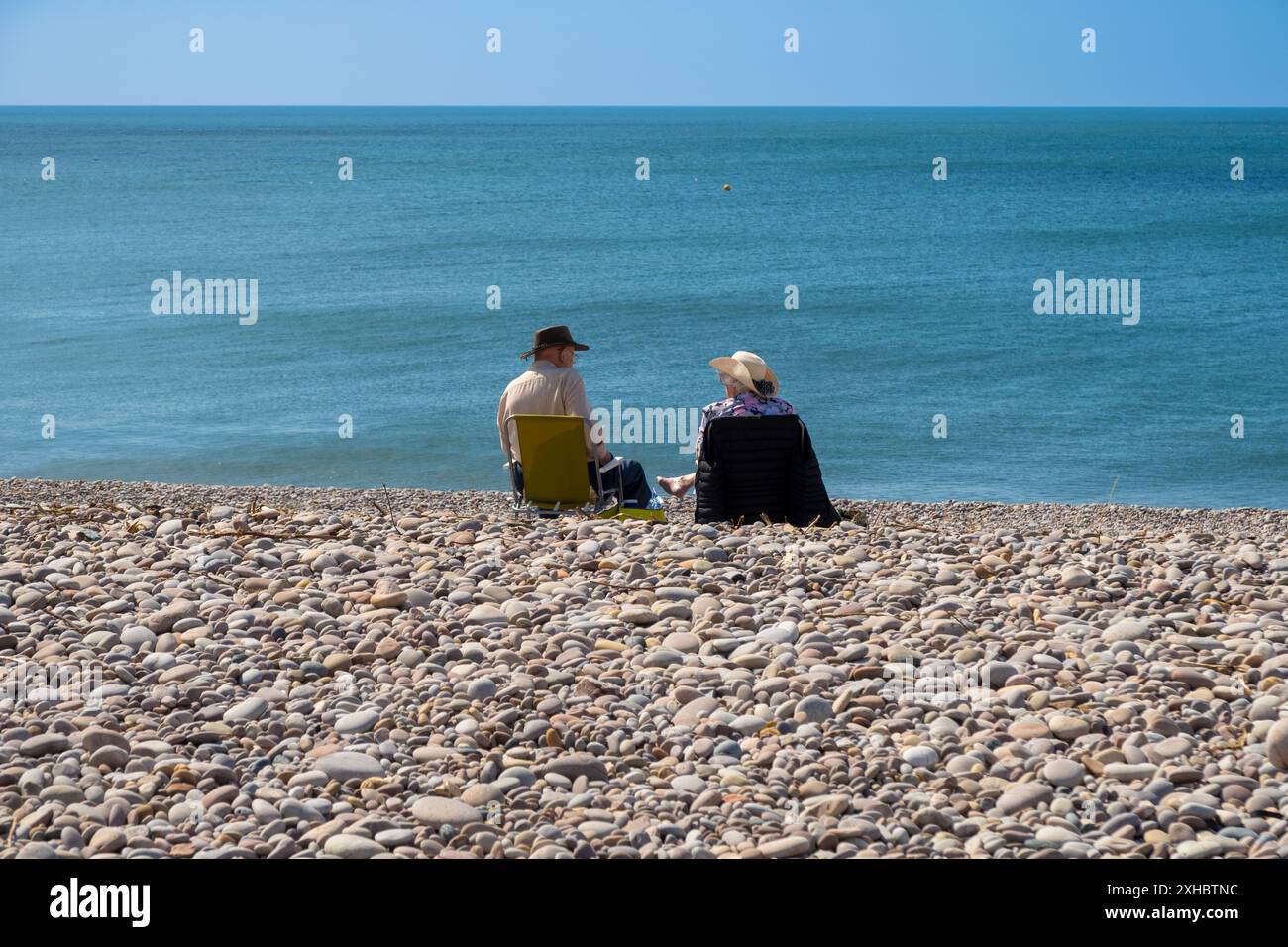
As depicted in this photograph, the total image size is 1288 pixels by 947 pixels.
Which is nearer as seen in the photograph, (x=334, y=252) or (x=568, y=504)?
(x=568, y=504)

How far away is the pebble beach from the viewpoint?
3213 mm

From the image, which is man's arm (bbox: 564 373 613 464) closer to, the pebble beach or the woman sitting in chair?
the woman sitting in chair

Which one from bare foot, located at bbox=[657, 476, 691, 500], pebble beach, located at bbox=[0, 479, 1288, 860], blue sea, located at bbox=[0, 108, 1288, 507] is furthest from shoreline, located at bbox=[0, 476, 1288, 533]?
pebble beach, located at bbox=[0, 479, 1288, 860]

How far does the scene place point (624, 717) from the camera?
3859mm

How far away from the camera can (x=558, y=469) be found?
7383 mm

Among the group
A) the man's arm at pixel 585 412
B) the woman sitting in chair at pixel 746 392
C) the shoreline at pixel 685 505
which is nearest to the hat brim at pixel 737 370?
the woman sitting in chair at pixel 746 392

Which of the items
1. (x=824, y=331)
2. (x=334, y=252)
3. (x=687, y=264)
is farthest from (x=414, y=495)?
(x=334, y=252)

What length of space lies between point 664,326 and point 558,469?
21.1 metres

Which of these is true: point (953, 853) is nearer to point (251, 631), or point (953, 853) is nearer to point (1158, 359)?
point (251, 631)

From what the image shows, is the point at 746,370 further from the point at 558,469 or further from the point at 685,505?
the point at 685,505

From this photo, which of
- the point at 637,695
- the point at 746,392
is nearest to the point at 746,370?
the point at 746,392

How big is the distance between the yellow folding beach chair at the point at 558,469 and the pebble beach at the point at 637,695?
129cm
